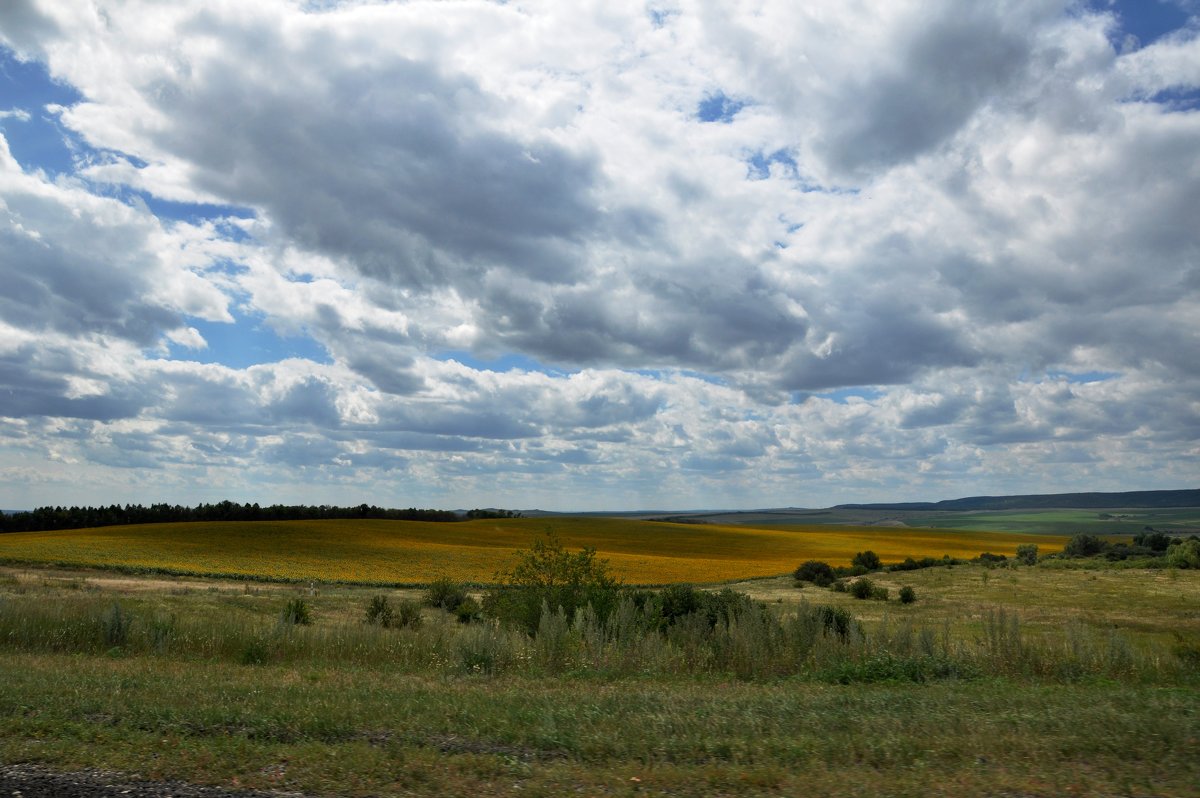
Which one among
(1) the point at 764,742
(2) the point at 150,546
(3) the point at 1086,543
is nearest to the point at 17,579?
(2) the point at 150,546

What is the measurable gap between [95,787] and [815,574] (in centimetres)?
5473

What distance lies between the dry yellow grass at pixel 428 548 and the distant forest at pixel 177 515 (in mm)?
12272

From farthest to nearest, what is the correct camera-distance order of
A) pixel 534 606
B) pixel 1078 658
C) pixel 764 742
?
pixel 534 606 → pixel 1078 658 → pixel 764 742

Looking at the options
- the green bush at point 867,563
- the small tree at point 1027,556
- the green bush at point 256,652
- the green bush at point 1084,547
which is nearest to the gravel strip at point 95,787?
the green bush at point 256,652

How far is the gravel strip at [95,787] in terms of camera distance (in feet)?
21.5

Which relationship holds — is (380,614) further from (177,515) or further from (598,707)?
(177,515)

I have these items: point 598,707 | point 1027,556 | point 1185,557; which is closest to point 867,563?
point 1027,556

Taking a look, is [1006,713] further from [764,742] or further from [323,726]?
[323,726]

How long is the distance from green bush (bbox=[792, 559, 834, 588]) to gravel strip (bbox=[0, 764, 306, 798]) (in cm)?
5179

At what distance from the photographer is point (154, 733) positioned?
8.41 meters

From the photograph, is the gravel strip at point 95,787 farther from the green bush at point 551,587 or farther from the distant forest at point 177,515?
the distant forest at point 177,515

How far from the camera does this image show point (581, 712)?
945cm

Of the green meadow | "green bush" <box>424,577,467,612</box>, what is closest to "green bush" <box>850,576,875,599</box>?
"green bush" <box>424,577,467,612</box>

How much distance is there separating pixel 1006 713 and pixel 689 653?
639cm
